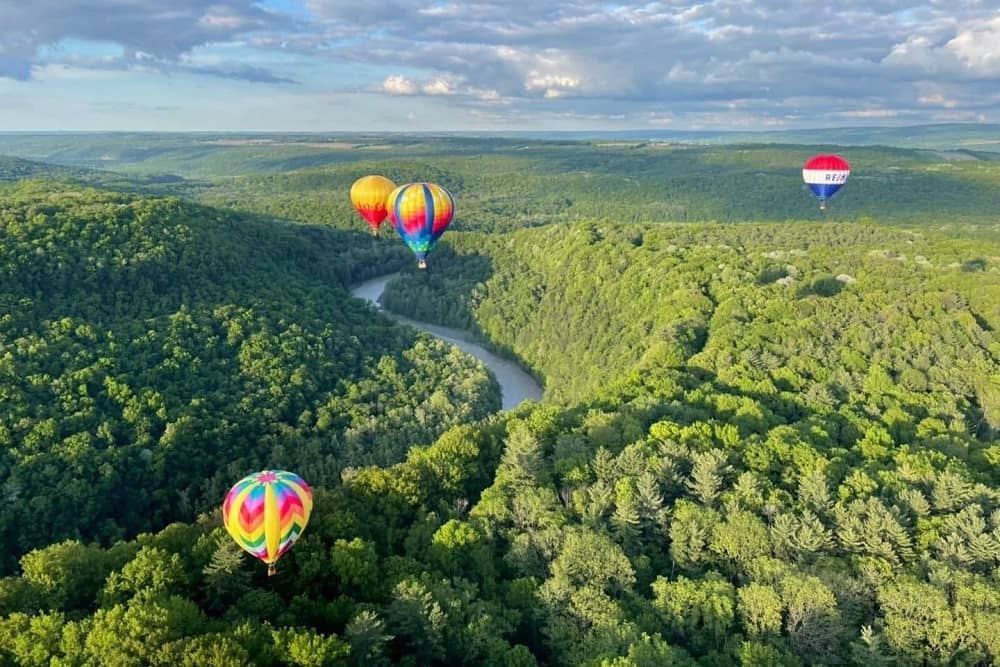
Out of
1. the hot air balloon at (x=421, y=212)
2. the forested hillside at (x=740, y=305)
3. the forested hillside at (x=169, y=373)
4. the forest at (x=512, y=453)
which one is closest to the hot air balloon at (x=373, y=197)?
the hot air balloon at (x=421, y=212)

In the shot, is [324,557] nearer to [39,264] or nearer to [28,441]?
[28,441]

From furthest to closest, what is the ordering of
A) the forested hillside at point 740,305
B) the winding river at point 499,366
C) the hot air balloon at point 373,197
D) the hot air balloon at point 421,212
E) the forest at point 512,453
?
the winding river at point 499,366, the hot air balloon at point 373,197, the hot air balloon at point 421,212, the forested hillside at point 740,305, the forest at point 512,453

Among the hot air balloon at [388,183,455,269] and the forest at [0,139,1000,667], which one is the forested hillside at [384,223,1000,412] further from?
the hot air balloon at [388,183,455,269]

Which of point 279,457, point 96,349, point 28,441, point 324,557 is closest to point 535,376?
point 279,457

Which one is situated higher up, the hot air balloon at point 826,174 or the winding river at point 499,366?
the hot air balloon at point 826,174

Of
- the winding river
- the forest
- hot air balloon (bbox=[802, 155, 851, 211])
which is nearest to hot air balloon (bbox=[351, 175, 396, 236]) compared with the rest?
the forest

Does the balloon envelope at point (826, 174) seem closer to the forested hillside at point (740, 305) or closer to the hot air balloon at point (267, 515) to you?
the forested hillside at point (740, 305)

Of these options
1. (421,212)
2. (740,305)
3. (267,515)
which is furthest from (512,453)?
(740,305)
